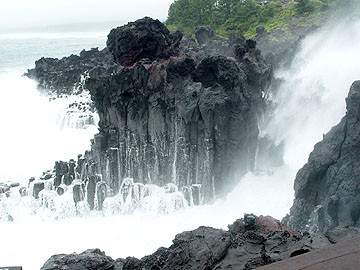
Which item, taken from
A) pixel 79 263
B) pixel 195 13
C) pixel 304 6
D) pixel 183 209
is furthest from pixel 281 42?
pixel 79 263

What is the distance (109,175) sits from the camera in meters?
17.0

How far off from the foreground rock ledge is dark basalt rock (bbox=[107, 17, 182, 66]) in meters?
14.0

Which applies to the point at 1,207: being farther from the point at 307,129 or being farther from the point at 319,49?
the point at 319,49

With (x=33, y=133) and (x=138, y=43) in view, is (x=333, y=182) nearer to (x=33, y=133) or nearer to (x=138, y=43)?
(x=138, y=43)

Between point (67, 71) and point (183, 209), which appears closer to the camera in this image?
point (183, 209)

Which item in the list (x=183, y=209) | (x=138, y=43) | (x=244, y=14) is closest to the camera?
(x=183, y=209)

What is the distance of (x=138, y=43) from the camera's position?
18438 mm

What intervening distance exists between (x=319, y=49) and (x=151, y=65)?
16098mm

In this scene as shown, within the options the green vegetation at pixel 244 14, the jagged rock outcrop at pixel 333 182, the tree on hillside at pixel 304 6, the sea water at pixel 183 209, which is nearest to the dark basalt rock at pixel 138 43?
the sea water at pixel 183 209

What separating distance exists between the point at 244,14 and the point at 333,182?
36.1m

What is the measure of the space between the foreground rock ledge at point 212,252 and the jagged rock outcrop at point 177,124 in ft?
31.6

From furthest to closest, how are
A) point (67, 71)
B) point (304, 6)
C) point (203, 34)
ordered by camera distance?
point (304, 6) → point (203, 34) → point (67, 71)

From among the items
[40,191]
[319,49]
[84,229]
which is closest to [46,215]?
[40,191]

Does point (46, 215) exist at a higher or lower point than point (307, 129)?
lower
